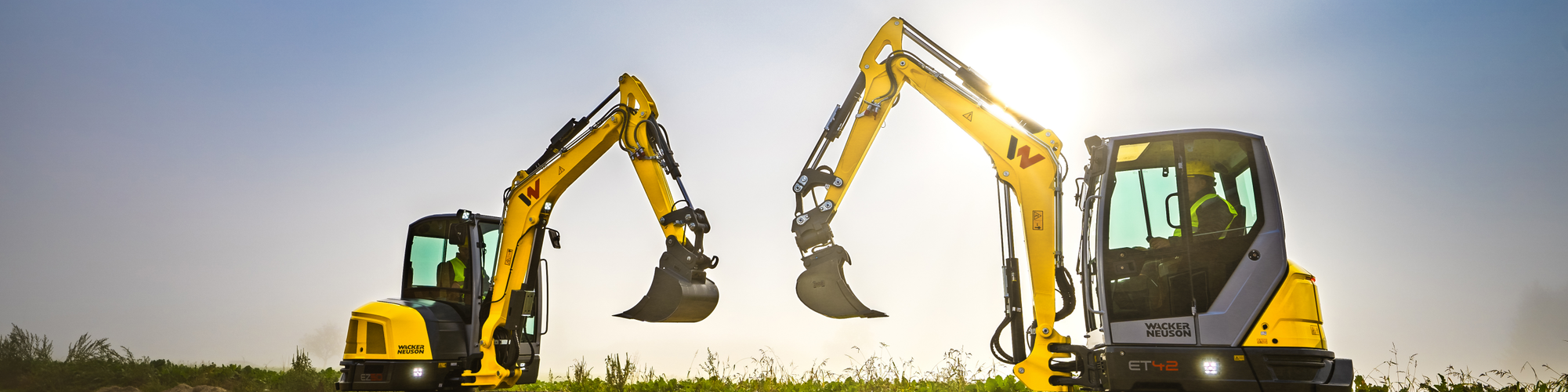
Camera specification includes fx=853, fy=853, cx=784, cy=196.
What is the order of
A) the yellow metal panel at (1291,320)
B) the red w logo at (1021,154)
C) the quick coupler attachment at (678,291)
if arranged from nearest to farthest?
the yellow metal panel at (1291,320) → the red w logo at (1021,154) → the quick coupler attachment at (678,291)

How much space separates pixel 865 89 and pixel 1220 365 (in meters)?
4.18

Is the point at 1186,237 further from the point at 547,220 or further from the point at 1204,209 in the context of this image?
the point at 547,220

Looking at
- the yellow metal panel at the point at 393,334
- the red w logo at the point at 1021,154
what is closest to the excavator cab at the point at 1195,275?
the red w logo at the point at 1021,154

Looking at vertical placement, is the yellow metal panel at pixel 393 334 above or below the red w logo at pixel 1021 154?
below

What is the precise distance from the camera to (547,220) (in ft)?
35.0

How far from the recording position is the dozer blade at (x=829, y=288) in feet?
26.8

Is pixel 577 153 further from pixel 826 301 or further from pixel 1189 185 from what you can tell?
pixel 1189 185

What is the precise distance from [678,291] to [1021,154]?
371 centimetres

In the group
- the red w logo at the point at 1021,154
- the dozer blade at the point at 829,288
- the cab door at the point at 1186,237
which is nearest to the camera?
the cab door at the point at 1186,237

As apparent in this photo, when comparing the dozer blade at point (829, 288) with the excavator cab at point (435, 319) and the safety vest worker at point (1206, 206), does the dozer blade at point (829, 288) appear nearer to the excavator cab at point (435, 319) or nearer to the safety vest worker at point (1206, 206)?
the safety vest worker at point (1206, 206)

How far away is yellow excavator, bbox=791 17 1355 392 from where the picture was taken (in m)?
6.33

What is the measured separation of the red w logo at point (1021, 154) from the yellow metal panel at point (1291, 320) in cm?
215

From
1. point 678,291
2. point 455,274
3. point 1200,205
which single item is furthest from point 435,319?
point 1200,205

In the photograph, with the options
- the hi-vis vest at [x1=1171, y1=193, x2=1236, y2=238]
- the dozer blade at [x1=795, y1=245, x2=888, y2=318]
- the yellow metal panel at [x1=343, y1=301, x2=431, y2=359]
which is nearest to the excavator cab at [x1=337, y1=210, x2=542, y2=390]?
the yellow metal panel at [x1=343, y1=301, x2=431, y2=359]
